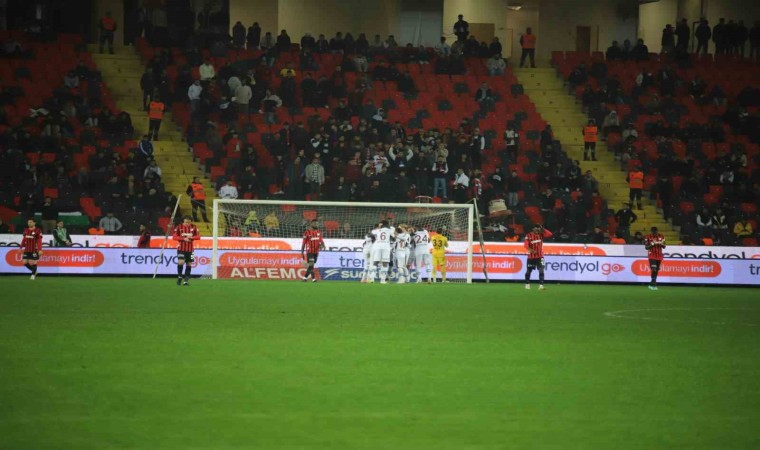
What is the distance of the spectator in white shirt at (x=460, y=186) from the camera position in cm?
3250

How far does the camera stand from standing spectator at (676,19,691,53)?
39.9 meters

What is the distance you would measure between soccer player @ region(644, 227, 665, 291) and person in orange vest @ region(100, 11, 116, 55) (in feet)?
67.1

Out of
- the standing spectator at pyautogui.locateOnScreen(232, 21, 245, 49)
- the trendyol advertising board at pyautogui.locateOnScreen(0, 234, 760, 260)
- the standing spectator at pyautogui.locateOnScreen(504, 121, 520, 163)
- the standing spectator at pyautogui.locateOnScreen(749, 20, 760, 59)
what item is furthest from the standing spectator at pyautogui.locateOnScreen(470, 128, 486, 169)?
the standing spectator at pyautogui.locateOnScreen(749, 20, 760, 59)

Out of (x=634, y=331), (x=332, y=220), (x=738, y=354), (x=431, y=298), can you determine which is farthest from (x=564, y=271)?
(x=738, y=354)

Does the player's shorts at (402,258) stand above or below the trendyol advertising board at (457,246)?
below

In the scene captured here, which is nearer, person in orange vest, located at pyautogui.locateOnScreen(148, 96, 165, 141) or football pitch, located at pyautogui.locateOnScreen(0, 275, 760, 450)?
football pitch, located at pyautogui.locateOnScreen(0, 275, 760, 450)

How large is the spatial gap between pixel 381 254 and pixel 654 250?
7488 mm

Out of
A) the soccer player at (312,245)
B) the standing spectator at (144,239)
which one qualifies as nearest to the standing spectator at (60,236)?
the standing spectator at (144,239)

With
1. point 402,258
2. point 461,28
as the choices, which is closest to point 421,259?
point 402,258

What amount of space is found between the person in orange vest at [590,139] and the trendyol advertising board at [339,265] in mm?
6900

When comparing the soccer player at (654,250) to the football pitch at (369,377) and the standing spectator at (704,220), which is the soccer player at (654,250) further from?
the football pitch at (369,377)

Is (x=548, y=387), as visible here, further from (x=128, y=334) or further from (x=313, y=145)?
(x=313, y=145)

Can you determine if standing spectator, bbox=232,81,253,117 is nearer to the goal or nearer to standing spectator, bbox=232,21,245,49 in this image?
standing spectator, bbox=232,21,245,49

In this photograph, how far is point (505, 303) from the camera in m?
20.9
